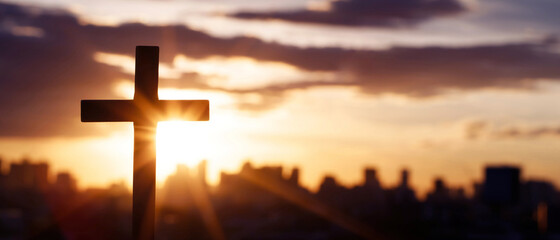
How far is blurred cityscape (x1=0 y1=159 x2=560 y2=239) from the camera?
97750 mm

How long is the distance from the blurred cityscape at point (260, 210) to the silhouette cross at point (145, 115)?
69.7 m

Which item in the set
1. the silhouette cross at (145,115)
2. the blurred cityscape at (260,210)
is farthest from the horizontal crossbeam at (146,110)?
the blurred cityscape at (260,210)

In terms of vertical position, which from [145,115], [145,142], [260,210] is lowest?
[260,210]

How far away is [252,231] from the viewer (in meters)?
105

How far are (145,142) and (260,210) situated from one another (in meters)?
125

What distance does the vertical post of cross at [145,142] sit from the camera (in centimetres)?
899

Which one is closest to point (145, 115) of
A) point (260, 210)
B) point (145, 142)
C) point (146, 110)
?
point (146, 110)

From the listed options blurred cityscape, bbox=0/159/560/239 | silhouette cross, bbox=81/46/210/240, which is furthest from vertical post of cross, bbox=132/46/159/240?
blurred cityscape, bbox=0/159/560/239

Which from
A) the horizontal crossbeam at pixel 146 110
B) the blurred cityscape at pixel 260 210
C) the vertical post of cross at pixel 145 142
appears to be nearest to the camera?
the vertical post of cross at pixel 145 142

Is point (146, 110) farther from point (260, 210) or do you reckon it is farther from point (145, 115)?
point (260, 210)

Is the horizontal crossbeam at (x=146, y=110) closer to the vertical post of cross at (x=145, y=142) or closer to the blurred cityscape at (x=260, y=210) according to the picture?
the vertical post of cross at (x=145, y=142)

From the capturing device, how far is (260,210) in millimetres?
133000

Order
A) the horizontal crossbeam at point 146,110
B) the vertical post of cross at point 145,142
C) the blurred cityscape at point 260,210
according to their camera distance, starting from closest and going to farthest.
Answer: the vertical post of cross at point 145,142 < the horizontal crossbeam at point 146,110 < the blurred cityscape at point 260,210

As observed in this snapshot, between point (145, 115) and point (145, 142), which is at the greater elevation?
point (145, 115)
